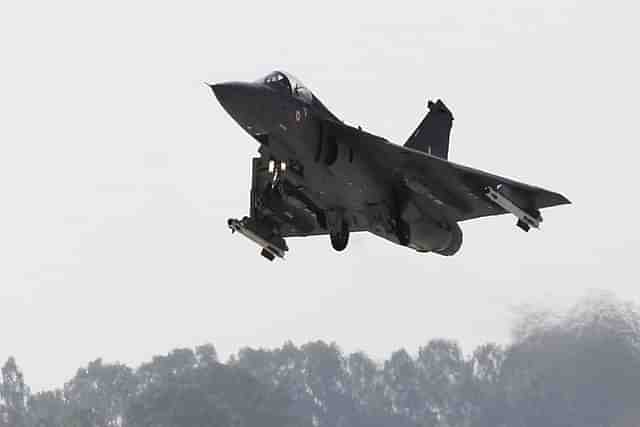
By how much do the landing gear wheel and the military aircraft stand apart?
3 centimetres

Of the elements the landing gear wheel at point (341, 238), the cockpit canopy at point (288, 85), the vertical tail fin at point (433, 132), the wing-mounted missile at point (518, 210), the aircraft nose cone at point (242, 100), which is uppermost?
the vertical tail fin at point (433, 132)

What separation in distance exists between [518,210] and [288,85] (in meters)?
6.68

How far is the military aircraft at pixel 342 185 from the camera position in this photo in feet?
125

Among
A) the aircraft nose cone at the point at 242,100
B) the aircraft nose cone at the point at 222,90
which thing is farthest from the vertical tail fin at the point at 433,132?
the aircraft nose cone at the point at 222,90

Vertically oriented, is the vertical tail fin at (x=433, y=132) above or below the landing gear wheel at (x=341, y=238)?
above

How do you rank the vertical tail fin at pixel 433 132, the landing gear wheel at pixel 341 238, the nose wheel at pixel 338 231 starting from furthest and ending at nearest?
the vertical tail fin at pixel 433 132 → the landing gear wheel at pixel 341 238 → the nose wheel at pixel 338 231

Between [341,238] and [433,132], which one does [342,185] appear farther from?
[433,132]

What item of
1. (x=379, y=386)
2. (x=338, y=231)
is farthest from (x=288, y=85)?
(x=379, y=386)

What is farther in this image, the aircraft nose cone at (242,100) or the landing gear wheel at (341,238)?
the landing gear wheel at (341,238)

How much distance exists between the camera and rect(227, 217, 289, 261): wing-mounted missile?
143 ft

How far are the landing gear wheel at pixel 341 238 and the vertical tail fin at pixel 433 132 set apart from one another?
5.90 meters

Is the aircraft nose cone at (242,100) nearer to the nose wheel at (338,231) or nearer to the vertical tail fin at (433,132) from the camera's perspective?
the nose wheel at (338,231)

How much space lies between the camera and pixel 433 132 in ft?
154

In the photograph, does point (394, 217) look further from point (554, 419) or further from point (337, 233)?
point (554, 419)
